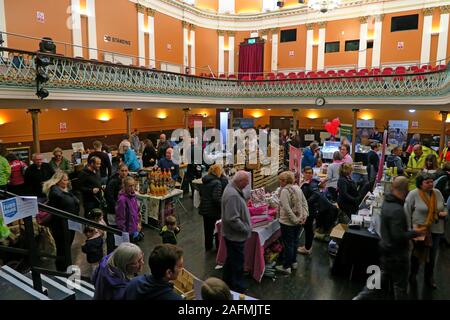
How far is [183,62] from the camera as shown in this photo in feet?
63.9

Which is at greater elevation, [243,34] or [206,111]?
[243,34]

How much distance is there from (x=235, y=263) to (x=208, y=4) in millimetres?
20402

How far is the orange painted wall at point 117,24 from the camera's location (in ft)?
47.3

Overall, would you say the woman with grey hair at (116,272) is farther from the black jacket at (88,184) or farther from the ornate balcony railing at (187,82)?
the ornate balcony railing at (187,82)

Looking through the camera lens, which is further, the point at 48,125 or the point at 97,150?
the point at 48,125

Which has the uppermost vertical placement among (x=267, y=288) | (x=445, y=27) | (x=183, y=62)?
(x=445, y=27)

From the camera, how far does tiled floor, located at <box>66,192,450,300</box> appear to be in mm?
4207

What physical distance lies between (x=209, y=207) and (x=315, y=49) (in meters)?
17.2

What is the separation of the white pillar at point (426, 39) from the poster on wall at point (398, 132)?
3360 mm

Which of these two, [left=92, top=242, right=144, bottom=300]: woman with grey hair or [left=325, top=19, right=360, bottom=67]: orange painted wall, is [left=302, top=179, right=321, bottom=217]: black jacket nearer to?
[left=92, top=242, right=144, bottom=300]: woman with grey hair

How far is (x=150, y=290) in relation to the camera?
2.09m
